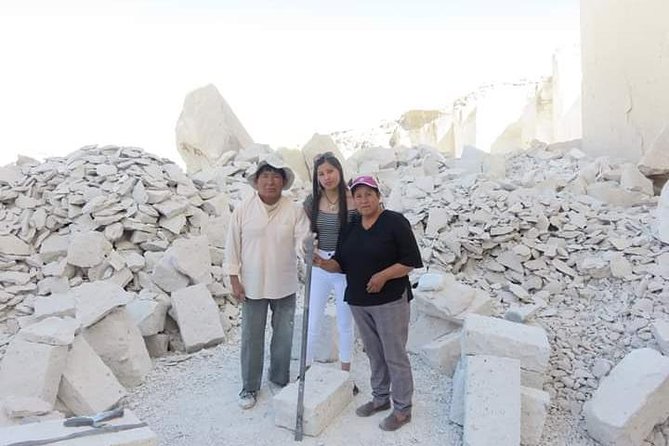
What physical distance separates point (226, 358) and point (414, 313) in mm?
1636

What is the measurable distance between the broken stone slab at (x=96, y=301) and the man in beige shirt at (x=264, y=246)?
1.16 meters

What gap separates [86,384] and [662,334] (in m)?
4.09

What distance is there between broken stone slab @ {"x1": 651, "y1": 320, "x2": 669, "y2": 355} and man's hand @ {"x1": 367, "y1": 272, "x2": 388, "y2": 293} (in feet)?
7.81

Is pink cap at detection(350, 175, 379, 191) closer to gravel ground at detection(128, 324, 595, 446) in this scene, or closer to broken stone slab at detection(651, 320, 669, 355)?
gravel ground at detection(128, 324, 595, 446)

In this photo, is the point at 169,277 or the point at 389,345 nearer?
the point at 389,345

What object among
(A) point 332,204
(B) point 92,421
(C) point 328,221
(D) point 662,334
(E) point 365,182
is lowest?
(D) point 662,334

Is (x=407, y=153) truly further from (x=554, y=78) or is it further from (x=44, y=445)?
(x=554, y=78)

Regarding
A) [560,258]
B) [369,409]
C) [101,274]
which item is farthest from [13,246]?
[560,258]

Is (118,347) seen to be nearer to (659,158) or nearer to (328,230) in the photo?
(328,230)

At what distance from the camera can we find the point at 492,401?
3232 millimetres

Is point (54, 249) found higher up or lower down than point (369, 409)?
higher up

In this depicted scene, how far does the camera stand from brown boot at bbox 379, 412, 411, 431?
330cm

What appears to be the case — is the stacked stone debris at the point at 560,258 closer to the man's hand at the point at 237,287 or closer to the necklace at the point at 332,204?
the necklace at the point at 332,204

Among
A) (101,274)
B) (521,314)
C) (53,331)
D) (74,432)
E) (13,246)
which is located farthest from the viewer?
(13,246)
